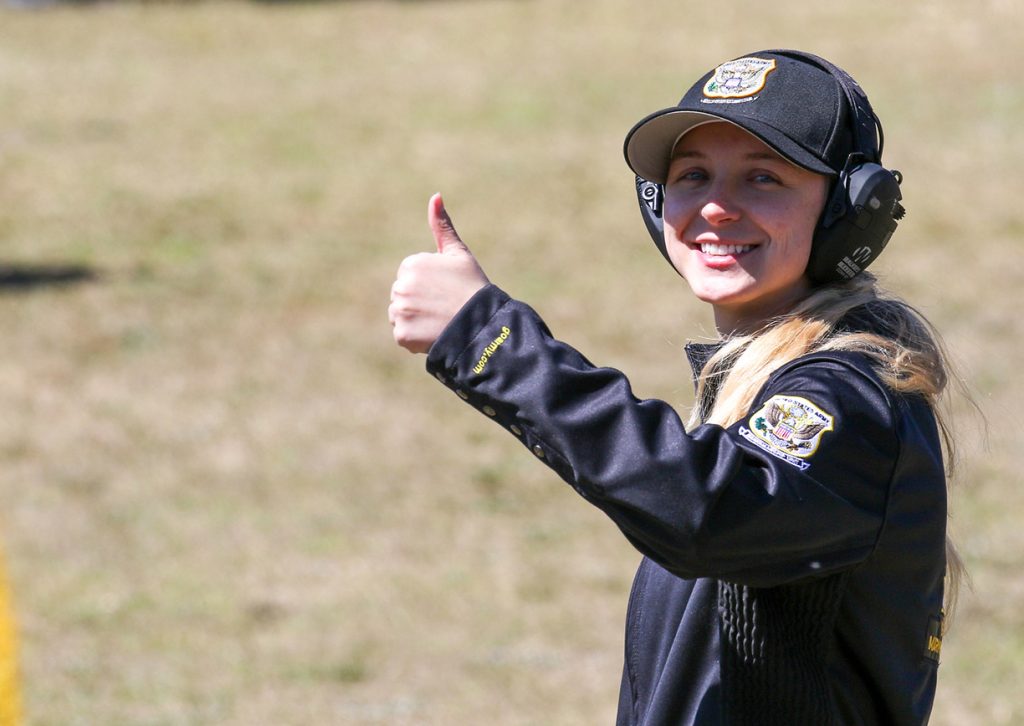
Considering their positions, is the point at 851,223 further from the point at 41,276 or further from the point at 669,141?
the point at 41,276

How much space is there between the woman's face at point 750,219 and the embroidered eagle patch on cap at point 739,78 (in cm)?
5

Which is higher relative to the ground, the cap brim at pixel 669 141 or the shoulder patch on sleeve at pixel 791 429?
the cap brim at pixel 669 141

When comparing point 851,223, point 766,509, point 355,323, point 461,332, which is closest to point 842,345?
point 851,223

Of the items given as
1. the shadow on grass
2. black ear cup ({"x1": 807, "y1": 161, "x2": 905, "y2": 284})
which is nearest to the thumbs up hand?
black ear cup ({"x1": 807, "y1": 161, "x2": 905, "y2": 284})

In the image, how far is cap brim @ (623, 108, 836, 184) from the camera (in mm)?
2047

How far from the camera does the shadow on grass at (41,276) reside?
37.7 ft

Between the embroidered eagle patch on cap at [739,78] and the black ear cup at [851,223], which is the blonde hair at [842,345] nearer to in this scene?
the black ear cup at [851,223]

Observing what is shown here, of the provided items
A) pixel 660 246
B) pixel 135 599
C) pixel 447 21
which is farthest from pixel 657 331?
pixel 447 21

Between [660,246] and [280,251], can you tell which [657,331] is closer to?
[280,251]

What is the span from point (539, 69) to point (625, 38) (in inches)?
70.8

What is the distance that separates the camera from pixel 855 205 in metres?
2.12

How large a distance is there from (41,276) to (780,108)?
10467 millimetres

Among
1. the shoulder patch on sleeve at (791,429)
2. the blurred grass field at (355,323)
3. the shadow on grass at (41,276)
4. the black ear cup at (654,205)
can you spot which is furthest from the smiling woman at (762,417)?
the shadow on grass at (41,276)

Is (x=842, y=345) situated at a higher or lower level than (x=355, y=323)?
higher
